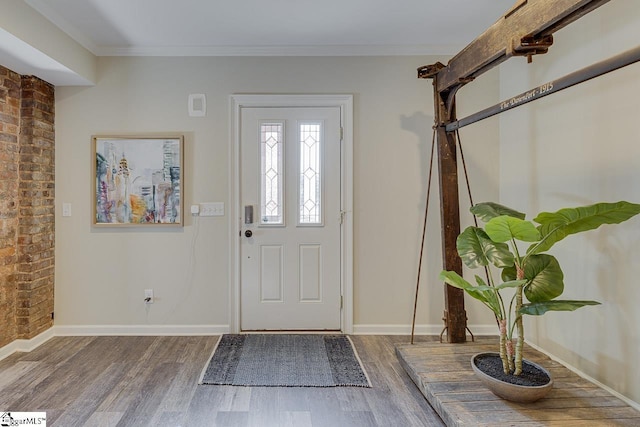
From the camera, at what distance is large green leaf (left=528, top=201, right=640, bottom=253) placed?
1.63 meters

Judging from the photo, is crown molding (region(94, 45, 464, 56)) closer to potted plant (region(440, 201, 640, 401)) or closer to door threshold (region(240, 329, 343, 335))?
potted plant (region(440, 201, 640, 401))

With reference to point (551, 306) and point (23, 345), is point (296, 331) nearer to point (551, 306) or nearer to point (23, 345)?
point (551, 306)

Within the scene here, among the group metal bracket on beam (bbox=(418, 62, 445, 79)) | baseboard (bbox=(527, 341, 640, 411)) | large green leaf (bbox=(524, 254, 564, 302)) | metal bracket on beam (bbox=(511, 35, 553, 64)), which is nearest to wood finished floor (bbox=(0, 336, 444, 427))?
large green leaf (bbox=(524, 254, 564, 302))

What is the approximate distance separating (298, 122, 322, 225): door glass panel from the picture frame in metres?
1.05

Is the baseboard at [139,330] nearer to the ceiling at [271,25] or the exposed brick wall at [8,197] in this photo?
the exposed brick wall at [8,197]

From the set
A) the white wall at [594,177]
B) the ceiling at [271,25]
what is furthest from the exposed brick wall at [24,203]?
the white wall at [594,177]

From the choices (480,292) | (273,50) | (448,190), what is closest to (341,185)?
(448,190)

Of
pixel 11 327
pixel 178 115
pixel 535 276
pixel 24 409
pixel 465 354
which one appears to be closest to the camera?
pixel 535 276

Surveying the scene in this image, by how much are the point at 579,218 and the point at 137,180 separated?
3150 millimetres

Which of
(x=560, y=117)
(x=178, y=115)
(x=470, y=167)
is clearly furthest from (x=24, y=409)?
(x=560, y=117)

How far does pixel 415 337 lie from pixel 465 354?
0.72m

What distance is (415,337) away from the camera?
10.2 ft

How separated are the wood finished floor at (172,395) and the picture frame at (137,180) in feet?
3.60

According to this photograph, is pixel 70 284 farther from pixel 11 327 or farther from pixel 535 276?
pixel 535 276
